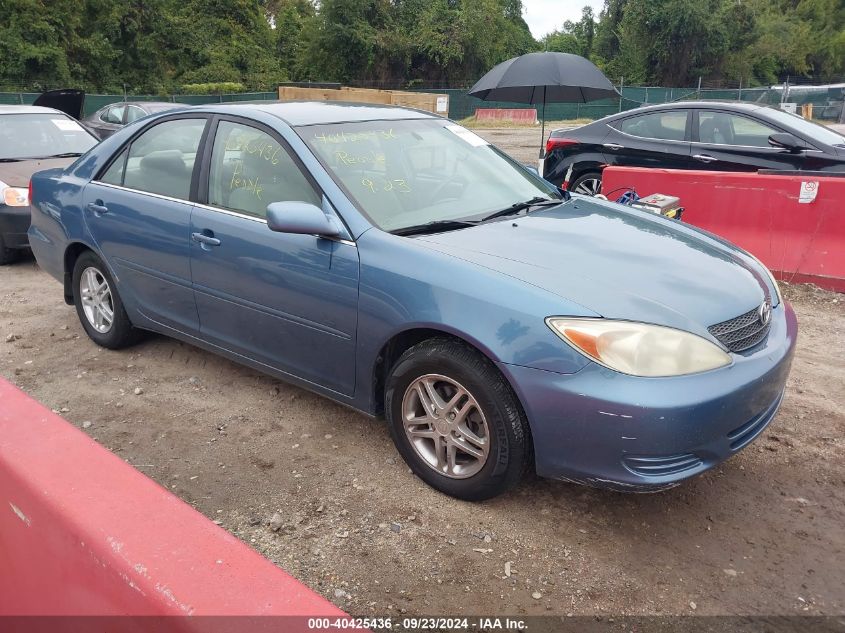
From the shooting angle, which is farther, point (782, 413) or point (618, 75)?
point (618, 75)

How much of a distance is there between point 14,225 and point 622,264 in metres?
6.09

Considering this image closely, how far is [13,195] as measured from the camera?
→ 6766mm

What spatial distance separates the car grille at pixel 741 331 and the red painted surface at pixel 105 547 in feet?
6.91

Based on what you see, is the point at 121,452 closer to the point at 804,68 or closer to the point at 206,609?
Result: the point at 206,609

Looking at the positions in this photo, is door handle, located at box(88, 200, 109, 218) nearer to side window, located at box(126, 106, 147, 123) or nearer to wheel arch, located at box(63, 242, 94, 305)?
wheel arch, located at box(63, 242, 94, 305)

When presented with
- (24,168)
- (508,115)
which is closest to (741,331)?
(24,168)

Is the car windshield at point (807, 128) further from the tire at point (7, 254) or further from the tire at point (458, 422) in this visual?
the tire at point (7, 254)

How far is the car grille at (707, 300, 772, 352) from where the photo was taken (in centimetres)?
284

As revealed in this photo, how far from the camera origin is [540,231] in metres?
3.41

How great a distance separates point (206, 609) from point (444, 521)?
72.3 inches

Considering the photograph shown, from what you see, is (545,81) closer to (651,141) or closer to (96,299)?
(651,141)

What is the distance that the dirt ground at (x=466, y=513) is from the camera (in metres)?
2.58

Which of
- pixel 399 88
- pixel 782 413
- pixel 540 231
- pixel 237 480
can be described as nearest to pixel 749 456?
pixel 782 413

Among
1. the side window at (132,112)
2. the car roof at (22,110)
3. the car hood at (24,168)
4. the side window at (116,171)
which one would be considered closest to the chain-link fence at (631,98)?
the side window at (132,112)
